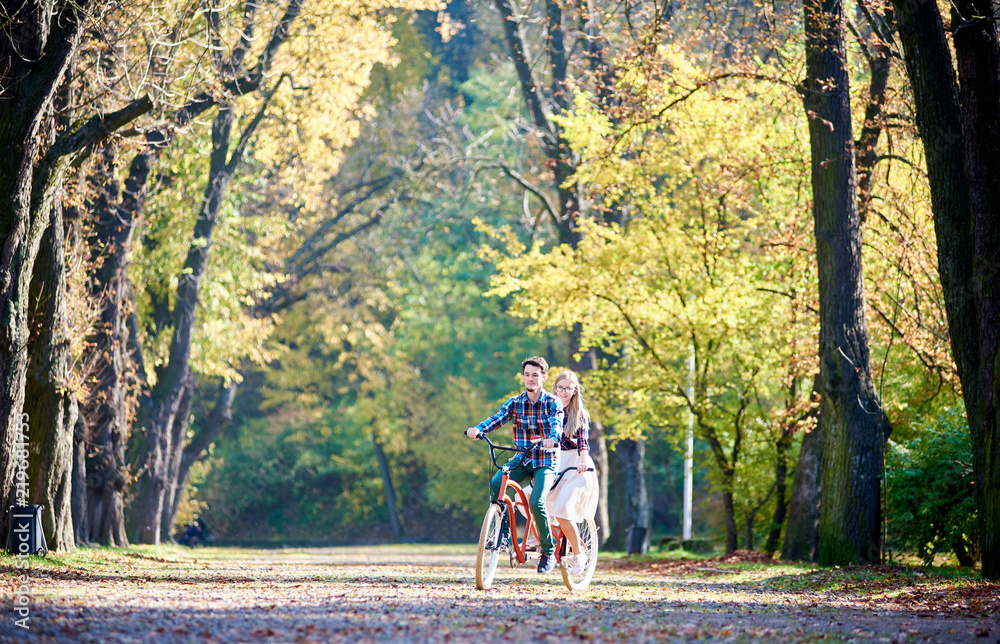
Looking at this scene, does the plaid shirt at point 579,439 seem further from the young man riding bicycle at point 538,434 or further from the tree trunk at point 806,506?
the tree trunk at point 806,506

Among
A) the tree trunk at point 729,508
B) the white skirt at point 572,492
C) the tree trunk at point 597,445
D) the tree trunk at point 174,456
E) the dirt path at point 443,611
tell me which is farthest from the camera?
the tree trunk at point 174,456

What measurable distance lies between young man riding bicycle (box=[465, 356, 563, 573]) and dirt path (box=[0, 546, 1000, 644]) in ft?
1.98

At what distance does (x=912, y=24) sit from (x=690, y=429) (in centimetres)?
1027

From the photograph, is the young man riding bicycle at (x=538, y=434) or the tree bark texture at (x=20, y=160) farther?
Answer: the tree bark texture at (x=20, y=160)

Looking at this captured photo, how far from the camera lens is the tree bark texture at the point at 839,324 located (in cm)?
1360

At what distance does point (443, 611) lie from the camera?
26.0 ft

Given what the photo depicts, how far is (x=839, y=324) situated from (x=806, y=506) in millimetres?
4073

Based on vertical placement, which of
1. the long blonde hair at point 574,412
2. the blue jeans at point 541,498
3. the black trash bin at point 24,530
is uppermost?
the long blonde hair at point 574,412

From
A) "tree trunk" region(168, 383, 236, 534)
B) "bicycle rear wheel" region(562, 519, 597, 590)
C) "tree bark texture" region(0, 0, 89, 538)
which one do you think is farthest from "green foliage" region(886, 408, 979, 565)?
"tree trunk" region(168, 383, 236, 534)

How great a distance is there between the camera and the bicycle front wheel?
9.25m

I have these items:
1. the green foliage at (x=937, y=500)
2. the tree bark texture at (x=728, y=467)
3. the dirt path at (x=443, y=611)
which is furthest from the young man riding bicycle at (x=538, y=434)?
the tree bark texture at (x=728, y=467)

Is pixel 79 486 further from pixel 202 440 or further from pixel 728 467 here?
pixel 202 440

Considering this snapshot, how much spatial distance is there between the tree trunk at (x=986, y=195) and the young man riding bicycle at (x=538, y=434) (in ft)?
13.9

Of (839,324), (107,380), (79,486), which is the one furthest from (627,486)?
(79,486)
